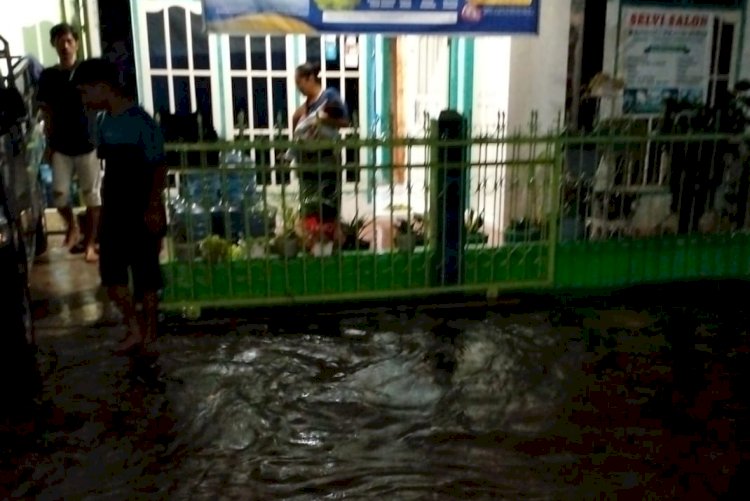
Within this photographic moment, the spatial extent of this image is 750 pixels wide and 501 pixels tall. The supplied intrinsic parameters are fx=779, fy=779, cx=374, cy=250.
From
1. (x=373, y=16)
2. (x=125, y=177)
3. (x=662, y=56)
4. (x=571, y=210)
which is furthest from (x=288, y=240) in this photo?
(x=662, y=56)

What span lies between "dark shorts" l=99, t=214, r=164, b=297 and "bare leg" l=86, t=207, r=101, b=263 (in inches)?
95.9

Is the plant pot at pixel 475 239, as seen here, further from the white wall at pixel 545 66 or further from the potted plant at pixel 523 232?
the white wall at pixel 545 66

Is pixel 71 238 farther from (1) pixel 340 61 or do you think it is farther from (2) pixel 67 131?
(1) pixel 340 61

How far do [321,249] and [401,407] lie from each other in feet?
5.95

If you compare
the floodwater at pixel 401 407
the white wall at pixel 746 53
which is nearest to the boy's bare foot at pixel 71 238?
the floodwater at pixel 401 407

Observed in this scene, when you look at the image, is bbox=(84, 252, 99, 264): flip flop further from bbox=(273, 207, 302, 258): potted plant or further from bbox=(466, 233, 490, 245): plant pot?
bbox=(466, 233, 490, 245): plant pot

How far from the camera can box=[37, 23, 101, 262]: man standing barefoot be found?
6.51m

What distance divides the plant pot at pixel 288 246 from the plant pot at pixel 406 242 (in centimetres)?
77

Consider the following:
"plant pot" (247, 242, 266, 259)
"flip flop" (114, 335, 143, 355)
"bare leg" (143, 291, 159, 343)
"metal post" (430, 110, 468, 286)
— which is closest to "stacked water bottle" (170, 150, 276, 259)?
"plant pot" (247, 242, 266, 259)

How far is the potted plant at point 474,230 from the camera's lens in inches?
240

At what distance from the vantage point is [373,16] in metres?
6.46

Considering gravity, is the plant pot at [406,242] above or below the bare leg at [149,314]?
above

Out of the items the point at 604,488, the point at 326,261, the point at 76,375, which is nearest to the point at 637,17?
the point at 326,261

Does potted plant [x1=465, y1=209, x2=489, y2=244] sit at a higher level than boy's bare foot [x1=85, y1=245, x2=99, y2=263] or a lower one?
higher
